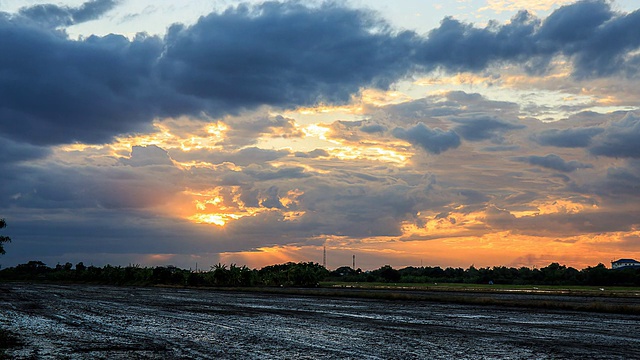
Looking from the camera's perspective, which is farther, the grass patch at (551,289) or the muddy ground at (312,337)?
the grass patch at (551,289)

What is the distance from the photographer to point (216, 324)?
31.6 m

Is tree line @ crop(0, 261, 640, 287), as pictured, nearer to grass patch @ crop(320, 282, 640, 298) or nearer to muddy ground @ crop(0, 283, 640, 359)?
grass patch @ crop(320, 282, 640, 298)

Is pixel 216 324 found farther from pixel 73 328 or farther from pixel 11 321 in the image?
pixel 11 321

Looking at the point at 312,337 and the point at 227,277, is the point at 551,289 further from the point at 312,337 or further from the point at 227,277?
the point at 312,337

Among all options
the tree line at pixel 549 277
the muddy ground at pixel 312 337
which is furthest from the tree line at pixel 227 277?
the muddy ground at pixel 312 337

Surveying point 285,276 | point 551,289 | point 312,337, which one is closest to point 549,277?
point 551,289

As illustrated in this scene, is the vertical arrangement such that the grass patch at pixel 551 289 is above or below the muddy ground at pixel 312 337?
above

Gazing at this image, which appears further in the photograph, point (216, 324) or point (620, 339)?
point (216, 324)

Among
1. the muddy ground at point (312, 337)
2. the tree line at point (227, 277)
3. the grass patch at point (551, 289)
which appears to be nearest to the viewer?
the muddy ground at point (312, 337)

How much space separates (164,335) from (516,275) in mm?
163929

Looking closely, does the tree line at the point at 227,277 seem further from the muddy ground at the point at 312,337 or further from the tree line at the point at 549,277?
the muddy ground at the point at 312,337

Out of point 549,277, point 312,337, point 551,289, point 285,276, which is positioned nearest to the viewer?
point 312,337

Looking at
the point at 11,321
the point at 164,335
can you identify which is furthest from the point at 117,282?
the point at 164,335

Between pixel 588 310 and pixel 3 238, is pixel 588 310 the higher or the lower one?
the lower one
